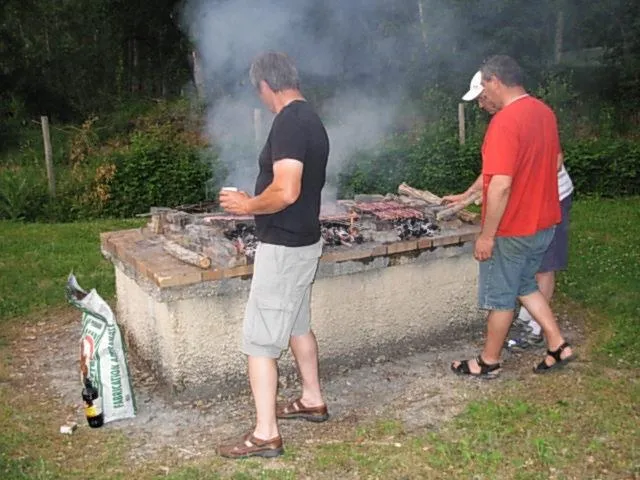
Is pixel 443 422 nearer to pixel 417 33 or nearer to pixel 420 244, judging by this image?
pixel 420 244

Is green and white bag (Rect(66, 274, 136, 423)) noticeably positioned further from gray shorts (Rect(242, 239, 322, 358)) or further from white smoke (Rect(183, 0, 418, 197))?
Answer: white smoke (Rect(183, 0, 418, 197))

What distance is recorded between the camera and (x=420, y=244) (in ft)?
15.6

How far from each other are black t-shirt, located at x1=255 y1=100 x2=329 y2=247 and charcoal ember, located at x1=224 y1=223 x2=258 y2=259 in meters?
0.68

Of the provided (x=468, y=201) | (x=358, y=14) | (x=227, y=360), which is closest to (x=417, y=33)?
(x=358, y=14)

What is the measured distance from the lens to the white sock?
5.14m

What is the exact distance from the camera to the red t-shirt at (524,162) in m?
4.06

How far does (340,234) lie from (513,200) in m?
1.06

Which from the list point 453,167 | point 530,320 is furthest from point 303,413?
point 453,167

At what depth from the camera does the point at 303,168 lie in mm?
3414

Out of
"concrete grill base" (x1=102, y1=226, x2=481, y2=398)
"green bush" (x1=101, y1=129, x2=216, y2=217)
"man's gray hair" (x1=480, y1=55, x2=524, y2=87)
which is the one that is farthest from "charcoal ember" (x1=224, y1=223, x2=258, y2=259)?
"green bush" (x1=101, y1=129, x2=216, y2=217)

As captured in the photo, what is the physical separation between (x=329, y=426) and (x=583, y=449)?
126 cm

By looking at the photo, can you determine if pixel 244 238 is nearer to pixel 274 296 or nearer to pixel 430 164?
pixel 274 296

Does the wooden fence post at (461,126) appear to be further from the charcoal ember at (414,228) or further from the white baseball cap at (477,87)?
the white baseball cap at (477,87)

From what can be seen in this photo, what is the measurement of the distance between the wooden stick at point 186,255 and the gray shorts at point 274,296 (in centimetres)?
63
